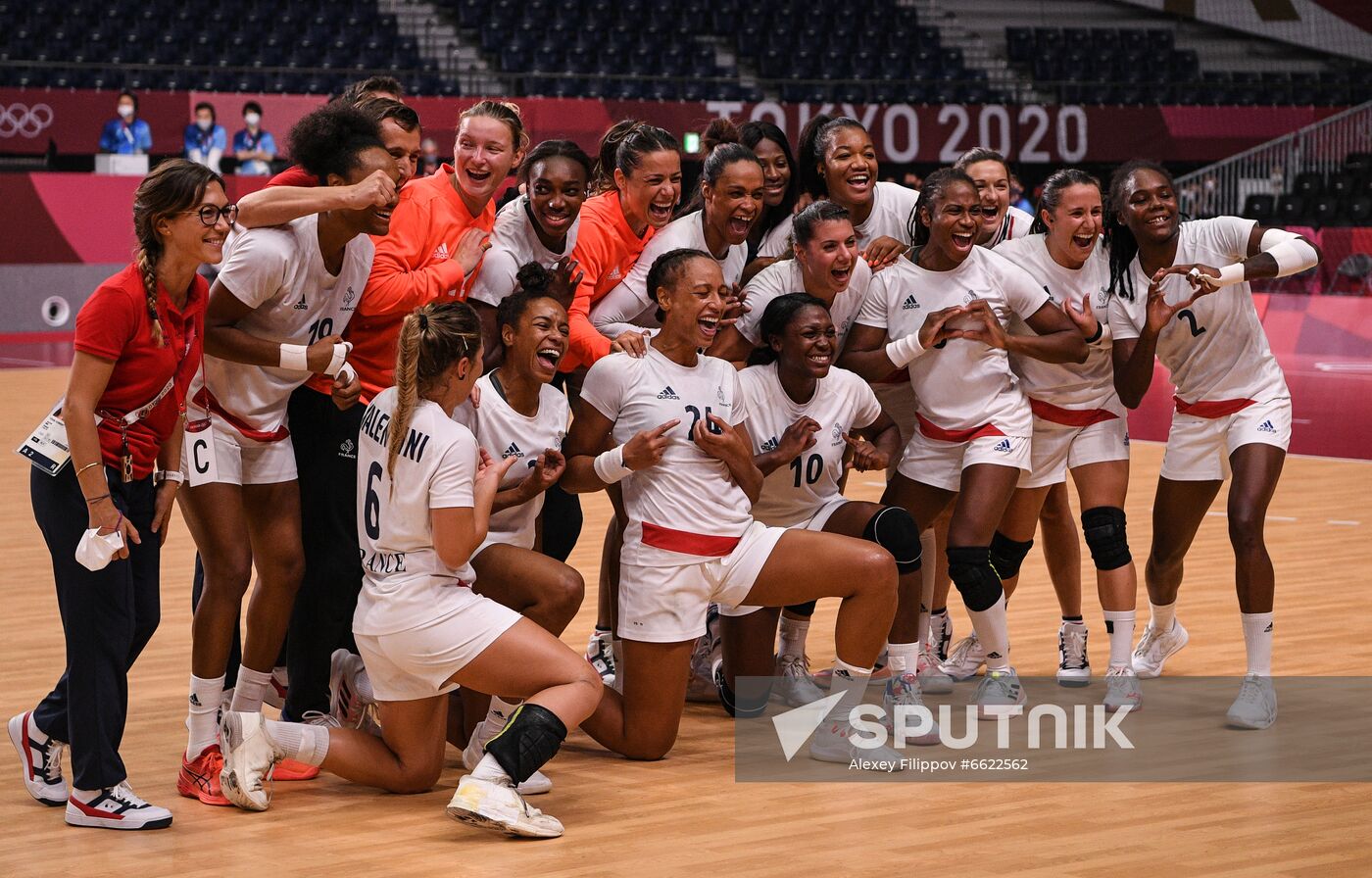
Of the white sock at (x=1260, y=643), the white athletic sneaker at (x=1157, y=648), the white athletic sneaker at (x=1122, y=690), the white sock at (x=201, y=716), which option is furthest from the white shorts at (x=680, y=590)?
the white athletic sneaker at (x=1157, y=648)

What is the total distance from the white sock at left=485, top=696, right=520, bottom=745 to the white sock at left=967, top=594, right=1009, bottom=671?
176 centimetres

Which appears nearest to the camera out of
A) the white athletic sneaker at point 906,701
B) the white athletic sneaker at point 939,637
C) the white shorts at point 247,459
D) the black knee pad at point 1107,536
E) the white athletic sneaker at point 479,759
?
the white athletic sneaker at point 479,759

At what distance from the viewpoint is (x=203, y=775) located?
5.10m

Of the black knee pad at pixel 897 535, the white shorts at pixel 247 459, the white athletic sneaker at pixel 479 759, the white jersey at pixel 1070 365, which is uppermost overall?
the white jersey at pixel 1070 365

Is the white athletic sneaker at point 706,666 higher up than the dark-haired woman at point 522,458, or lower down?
lower down

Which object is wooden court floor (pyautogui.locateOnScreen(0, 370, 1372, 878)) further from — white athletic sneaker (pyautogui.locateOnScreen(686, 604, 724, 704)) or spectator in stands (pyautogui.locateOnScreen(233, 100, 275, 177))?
spectator in stands (pyautogui.locateOnScreen(233, 100, 275, 177))

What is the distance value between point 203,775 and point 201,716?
18 cm

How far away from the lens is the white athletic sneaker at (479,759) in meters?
5.05

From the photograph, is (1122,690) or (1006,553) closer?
(1122,690)

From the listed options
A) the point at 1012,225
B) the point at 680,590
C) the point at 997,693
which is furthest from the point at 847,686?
the point at 1012,225

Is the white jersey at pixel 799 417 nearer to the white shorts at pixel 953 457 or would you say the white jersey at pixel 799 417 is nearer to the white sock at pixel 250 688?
the white shorts at pixel 953 457

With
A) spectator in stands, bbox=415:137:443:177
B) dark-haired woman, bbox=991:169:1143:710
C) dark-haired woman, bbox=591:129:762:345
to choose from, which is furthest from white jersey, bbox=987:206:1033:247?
spectator in stands, bbox=415:137:443:177

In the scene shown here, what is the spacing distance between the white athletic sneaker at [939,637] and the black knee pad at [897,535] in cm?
111

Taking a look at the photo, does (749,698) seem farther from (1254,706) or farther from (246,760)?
(246,760)
